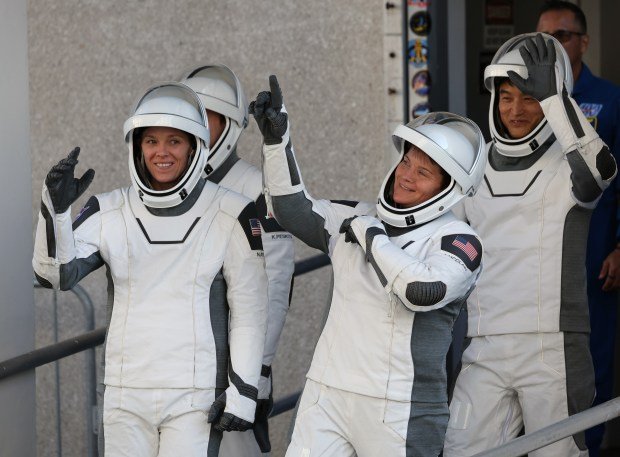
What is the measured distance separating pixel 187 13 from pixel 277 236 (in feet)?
5.74

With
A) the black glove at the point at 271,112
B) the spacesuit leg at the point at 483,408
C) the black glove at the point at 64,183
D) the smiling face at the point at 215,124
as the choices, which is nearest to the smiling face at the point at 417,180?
the black glove at the point at 271,112

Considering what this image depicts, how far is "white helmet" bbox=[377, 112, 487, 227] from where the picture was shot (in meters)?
3.88

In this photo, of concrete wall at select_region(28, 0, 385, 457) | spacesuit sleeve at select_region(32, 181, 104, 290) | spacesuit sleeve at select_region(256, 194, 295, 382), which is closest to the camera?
spacesuit sleeve at select_region(32, 181, 104, 290)

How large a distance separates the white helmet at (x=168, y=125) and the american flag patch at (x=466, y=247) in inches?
34.5

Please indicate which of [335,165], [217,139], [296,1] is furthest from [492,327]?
[296,1]

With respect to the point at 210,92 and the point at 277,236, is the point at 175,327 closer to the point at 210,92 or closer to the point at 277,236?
the point at 277,236

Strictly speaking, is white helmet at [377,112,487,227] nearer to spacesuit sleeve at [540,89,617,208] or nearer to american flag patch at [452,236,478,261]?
american flag patch at [452,236,478,261]

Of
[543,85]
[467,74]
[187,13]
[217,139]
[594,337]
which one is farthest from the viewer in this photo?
[467,74]

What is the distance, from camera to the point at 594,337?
512 centimetres

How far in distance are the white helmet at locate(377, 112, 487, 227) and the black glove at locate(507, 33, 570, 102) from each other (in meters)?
0.47

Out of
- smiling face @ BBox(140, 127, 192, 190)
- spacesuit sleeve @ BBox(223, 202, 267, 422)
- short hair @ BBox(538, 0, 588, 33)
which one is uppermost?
short hair @ BBox(538, 0, 588, 33)

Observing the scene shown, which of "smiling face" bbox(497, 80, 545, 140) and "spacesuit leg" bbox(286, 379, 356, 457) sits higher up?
"smiling face" bbox(497, 80, 545, 140)

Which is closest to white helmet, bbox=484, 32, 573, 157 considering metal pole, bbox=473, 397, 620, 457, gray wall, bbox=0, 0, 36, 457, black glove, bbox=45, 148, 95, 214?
metal pole, bbox=473, 397, 620, 457

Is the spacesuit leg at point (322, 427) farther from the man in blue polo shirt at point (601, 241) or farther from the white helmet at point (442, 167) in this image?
the man in blue polo shirt at point (601, 241)
